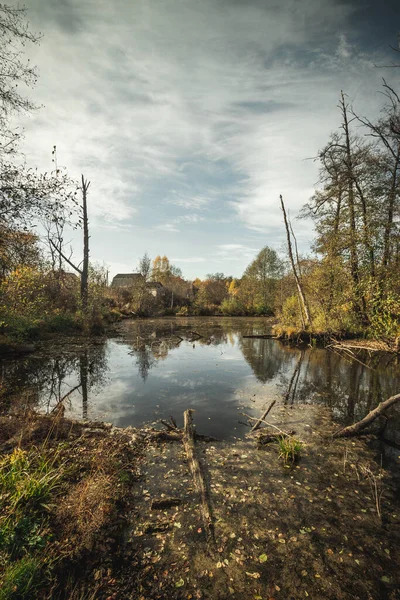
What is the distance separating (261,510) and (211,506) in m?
0.84

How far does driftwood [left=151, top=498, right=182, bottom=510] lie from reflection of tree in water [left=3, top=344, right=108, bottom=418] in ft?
15.2

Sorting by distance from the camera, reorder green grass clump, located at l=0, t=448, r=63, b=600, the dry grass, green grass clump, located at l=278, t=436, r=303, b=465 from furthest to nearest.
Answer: green grass clump, located at l=278, t=436, r=303, b=465
the dry grass
green grass clump, located at l=0, t=448, r=63, b=600

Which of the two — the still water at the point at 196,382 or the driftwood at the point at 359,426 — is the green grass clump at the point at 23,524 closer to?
the still water at the point at 196,382

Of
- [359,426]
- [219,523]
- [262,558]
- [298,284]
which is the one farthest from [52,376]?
[298,284]

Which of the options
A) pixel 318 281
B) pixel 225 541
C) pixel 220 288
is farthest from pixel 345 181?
pixel 220 288

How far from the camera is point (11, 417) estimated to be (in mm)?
6719

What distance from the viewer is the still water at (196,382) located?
28.2 feet

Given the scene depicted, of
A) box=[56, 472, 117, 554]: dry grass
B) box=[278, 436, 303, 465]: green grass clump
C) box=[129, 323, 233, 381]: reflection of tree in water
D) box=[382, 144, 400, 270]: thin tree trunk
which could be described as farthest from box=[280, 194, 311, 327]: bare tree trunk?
box=[56, 472, 117, 554]: dry grass

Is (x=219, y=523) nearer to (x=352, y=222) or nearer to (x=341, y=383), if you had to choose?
(x=341, y=383)

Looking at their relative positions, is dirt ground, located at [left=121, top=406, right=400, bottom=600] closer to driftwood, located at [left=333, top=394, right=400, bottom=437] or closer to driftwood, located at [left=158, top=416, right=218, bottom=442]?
driftwood, located at [left=158, top=416, right=218, bottom=442]

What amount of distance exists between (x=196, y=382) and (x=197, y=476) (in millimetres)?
6619

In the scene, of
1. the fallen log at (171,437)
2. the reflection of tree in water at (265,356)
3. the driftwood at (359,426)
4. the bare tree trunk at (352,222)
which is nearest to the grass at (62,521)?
the fallen log at (171,437)

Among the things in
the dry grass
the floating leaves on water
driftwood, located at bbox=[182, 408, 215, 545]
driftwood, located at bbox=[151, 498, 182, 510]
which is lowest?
the floating leaves on water

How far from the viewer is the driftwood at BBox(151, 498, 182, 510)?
14.7 feet
